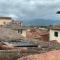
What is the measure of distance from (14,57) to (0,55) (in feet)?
1.41

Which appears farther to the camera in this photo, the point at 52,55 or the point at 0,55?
the point at 0,55

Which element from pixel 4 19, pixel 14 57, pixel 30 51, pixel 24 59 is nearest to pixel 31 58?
pixel 24 59

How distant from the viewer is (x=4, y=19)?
69.8m

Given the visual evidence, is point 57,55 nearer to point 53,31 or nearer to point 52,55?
point 52,55

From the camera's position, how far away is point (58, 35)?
3844cm

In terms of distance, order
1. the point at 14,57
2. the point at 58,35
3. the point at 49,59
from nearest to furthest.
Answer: the point at 49,59 < the point at 14,57 < the point at 58,35

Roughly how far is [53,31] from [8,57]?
1321 inches

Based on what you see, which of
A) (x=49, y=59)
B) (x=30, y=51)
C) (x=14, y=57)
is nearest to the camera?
(x=49, y=59)

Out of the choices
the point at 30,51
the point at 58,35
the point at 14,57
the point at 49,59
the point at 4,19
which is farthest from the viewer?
the point at 4,19

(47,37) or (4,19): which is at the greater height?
(4,19)

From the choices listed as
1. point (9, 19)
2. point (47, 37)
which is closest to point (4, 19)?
point (9, 19)

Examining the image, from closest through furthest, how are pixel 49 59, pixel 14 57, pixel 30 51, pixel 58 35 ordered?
pixel 49 59 → pixel 14 57 → pixel 30 51 → pixel 58 35

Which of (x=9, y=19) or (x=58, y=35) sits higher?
(x=9, y=19)

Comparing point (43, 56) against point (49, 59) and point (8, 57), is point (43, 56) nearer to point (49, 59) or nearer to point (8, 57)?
point (49, 59)
